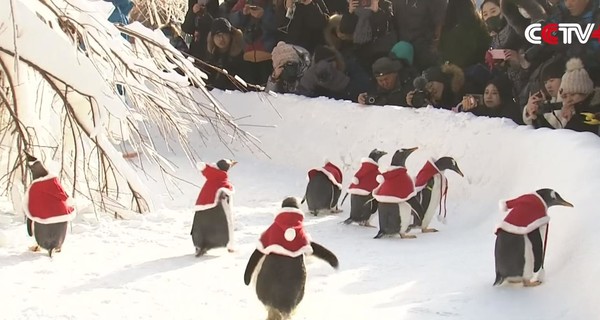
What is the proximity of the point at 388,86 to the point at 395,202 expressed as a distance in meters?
2.74

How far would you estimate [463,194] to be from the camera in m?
6.55

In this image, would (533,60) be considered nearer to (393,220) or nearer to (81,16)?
(393,220)

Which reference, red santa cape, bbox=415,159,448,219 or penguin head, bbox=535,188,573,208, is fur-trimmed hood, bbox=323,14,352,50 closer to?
red santa cape, bbox=415,159,448,219

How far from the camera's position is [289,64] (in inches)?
366

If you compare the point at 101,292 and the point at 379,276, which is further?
the point at 379,276

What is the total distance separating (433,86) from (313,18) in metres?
2.23

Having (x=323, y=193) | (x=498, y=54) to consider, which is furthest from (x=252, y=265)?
(x=498, y=54)

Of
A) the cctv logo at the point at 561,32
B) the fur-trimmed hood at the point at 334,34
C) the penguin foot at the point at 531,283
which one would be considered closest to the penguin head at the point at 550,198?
the penguin foot at the point at 531,283

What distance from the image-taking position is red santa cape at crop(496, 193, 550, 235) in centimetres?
416

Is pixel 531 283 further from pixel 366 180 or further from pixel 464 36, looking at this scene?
pixel 464 36

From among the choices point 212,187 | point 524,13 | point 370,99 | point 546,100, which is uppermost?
point 524,13

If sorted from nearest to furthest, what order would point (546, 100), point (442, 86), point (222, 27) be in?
point (546, 100), point (442, 86), point (222, 27)

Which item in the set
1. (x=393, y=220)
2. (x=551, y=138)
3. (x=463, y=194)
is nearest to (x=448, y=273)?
(x=393, y=220)

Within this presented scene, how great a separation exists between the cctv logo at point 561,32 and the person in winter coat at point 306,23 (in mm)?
3061
